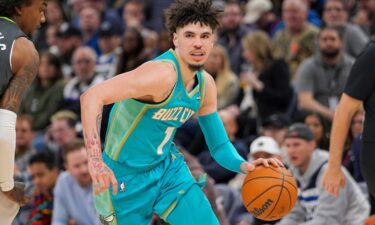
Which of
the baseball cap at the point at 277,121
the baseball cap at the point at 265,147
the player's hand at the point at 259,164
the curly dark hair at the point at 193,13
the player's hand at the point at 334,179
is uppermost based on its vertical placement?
the curly dark hair at the point at 193,13

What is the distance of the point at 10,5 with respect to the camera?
5.38 metres

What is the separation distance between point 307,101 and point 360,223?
2.54 m

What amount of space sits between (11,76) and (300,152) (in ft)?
11.7

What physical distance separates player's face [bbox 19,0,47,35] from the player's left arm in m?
1.28

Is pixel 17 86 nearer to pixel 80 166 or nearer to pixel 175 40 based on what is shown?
pixel 175 40

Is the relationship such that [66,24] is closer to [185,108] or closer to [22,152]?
[22,152]

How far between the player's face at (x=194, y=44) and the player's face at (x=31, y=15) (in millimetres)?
977

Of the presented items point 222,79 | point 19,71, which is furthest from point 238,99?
point 19,71

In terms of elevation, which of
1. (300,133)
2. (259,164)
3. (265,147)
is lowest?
(265,147)

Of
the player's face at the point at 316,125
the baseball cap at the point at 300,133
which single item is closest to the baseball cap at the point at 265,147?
the baseball cap at the point at 300,133

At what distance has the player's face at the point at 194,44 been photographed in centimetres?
Answer: 575

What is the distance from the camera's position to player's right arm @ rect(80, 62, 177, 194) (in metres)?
4.96

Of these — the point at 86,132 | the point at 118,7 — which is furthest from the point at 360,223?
the point at 118,7

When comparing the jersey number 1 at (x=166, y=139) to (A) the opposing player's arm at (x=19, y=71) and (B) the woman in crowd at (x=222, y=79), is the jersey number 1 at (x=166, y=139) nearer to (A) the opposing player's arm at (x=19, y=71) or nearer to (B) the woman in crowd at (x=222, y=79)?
(A) the opposing player's arm at (x=19, y=71)
